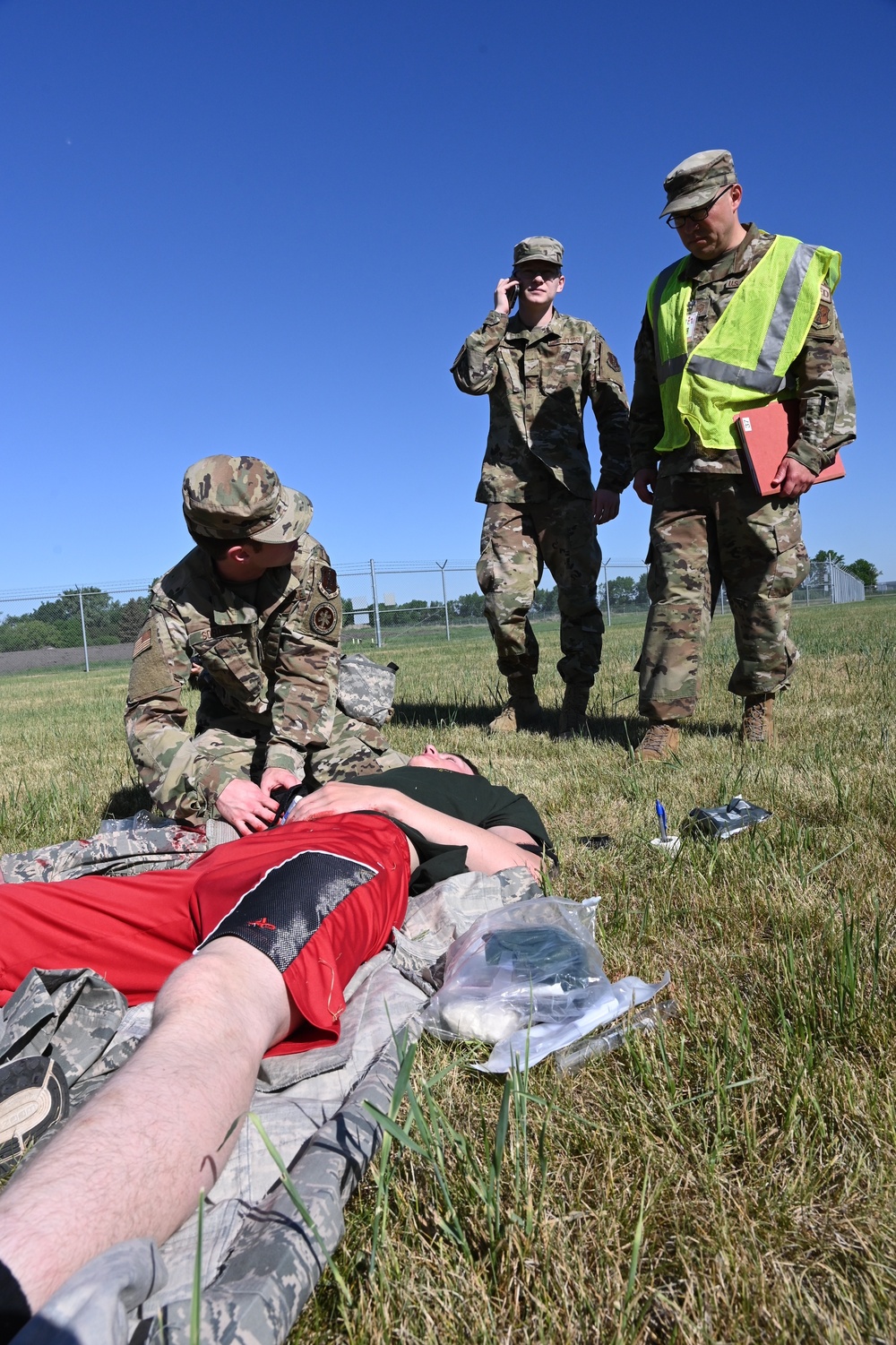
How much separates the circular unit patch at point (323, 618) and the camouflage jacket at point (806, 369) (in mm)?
2029

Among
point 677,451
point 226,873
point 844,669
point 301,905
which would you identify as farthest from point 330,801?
point 844,669

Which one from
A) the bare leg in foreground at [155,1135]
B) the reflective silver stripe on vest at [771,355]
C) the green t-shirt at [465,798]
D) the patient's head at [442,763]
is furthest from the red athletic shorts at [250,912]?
the reflective silver stripe on vest at [771,355]

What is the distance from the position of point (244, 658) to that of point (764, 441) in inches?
108

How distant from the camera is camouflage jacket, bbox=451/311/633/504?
5.68 m

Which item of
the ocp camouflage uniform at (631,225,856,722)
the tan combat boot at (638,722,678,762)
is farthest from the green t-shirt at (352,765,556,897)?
the ocp camouflage uniform at (631,225,856,722)

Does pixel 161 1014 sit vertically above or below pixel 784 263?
below

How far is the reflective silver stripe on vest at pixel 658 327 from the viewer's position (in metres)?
4.69

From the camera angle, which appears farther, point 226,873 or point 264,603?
point 264,603

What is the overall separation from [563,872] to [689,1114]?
137 cm

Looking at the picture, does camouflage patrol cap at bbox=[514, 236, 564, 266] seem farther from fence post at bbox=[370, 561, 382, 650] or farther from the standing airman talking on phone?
fence post at bbox=[370, 561, 382, 650]

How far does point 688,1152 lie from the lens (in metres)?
1.39

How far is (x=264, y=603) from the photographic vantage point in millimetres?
3900

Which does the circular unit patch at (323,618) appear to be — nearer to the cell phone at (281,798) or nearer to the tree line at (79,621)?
the cell phone at (281,798)

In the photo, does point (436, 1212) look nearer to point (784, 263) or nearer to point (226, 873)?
point (226, 873)
